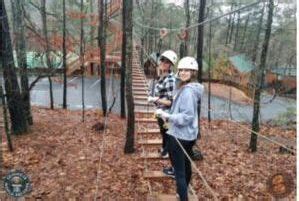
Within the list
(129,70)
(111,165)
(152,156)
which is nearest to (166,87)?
(152,156)

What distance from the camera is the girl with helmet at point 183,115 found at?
155 inches

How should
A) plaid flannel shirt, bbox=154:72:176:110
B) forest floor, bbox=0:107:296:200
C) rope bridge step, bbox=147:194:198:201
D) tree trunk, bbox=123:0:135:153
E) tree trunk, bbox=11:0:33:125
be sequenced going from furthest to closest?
1. tree trunk, bbox=11:0:33:125
2. tree trunk, bbox=123:0:135:153
3. forest floor, bbox=0:107:296:200
4. plaid flannel shirt, bbox=154:72:176:110
5. rope bridge step, bbox=147:194:198:201

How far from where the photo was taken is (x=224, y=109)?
75.5 feet

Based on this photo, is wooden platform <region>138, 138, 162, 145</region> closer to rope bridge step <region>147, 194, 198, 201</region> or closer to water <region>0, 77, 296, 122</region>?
rope bridge step <region>147, 194, 198, 201</region>

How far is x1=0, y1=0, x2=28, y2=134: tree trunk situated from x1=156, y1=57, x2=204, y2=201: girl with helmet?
307 inches

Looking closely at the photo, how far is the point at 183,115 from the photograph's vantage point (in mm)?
3904

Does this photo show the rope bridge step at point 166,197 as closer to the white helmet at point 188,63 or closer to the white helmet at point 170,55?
the white helmet at point 170,55

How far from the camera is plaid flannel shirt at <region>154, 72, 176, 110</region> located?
5934 millimetres

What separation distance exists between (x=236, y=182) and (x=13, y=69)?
7.20m

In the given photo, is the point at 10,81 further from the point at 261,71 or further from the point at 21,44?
the point at 261,71

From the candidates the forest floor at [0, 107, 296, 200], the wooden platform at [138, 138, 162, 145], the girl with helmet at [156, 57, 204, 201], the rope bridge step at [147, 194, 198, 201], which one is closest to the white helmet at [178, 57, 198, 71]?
the girl with helmet at [156, 57, 204, 201]

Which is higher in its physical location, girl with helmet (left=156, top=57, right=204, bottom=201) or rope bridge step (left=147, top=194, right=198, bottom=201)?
girl with helmet (left=156, top=57, right=204, bottom=201)

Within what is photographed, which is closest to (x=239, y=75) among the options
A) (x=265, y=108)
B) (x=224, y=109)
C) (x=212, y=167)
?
(x=265, y=108)

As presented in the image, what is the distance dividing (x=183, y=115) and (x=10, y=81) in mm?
8504
